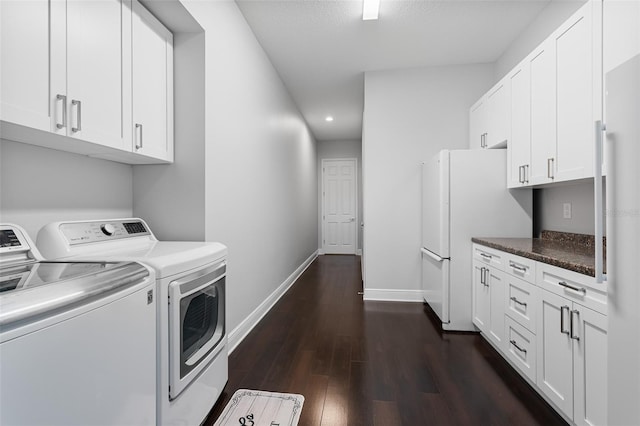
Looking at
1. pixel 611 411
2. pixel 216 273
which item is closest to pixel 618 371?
pixel 611 411

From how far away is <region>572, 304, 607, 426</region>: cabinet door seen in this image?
48.6 inches

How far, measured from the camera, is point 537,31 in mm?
2598

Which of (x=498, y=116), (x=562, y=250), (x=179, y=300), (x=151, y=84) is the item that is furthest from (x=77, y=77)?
(x=498, y=116)

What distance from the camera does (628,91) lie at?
0.87 metres

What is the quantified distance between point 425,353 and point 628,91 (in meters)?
2.00

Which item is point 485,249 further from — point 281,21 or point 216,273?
point 281,21

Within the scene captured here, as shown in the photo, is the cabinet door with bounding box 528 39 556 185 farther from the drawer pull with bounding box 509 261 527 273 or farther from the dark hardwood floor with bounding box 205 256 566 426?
the dark hardwood floor with bounding box 205 256 566 426

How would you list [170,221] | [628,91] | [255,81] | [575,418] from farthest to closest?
[255,81], [170,221], [575,418], [628,91]

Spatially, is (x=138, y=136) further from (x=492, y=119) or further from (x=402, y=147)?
(x=492, y=119)

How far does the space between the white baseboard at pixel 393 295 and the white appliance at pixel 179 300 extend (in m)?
2.19

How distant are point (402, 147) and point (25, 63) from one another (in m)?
3.25

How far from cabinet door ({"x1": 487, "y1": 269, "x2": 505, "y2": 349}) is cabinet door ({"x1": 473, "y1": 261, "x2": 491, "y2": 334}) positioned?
5 centimetres

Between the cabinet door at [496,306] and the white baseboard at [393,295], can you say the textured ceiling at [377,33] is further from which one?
the white baseboard at [393,295]

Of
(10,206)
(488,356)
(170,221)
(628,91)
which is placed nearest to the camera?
(628,91)
